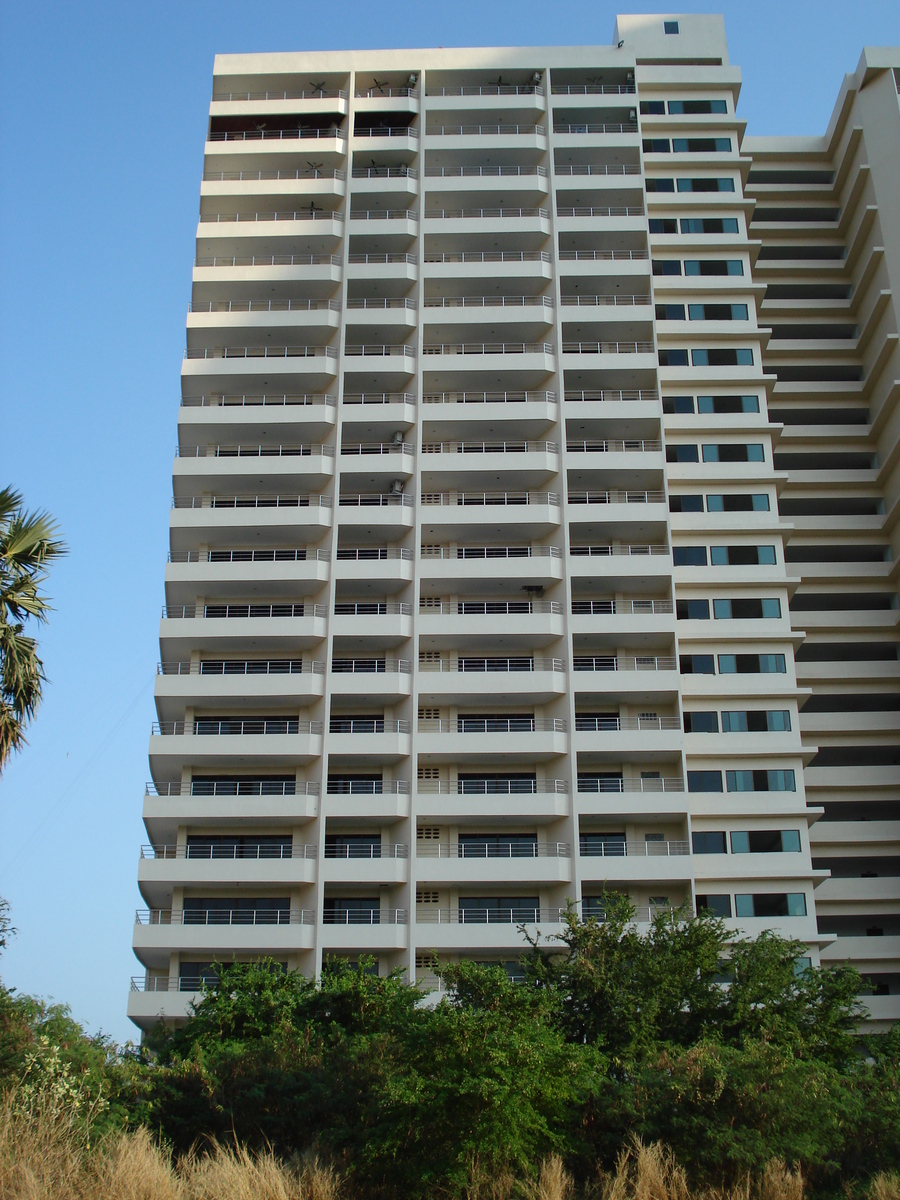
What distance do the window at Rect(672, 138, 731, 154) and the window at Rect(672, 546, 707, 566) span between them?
77.5 feet

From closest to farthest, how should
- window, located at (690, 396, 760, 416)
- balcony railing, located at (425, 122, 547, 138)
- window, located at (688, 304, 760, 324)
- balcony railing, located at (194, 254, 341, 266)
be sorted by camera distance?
window, located at (690, 396, 760, 416)
window, located at (688, 304, 760, 324)
balcony railing, located at (194, 254, 341, 266)
balcony railing, located at (425, 122, 547, 138)

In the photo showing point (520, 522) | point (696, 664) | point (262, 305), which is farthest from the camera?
point (262, 305)

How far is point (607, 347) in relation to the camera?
207 feet

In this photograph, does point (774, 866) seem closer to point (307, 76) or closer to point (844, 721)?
point (844, 721)

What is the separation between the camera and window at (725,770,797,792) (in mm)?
53750

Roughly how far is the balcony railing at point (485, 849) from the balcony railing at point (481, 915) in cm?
225

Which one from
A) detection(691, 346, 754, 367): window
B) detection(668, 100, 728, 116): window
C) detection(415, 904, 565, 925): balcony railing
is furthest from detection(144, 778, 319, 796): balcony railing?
detection(668, 100, 728, 116): window

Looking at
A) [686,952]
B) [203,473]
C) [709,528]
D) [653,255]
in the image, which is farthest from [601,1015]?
[653,255]

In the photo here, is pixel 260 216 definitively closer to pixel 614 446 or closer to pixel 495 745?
pixel 614 446

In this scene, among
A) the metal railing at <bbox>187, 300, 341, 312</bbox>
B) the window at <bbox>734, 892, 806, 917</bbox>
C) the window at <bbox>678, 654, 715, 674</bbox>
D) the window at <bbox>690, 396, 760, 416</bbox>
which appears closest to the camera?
the window at <bbox>734, 892, 806, 917</bbox>

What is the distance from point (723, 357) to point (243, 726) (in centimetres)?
3059

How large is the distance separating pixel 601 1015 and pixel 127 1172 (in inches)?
657

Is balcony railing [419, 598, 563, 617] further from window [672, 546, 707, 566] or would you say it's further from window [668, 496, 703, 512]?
window [668, 496, 703, 512]

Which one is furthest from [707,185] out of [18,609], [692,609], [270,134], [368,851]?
[18,609]
